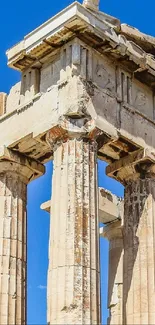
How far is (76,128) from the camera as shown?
80.6 ft

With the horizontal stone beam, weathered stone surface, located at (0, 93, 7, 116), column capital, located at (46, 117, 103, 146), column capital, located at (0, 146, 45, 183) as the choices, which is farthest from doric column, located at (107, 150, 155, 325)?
the horizontal stone beam

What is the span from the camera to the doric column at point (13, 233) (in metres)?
26.0

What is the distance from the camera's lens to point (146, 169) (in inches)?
1080

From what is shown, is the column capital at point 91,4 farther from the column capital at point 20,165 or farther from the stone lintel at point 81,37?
the column capital at point 20,165

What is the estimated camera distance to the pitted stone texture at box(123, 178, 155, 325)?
25656 mm

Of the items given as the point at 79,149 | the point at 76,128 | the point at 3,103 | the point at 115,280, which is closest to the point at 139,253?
the point at 79,149

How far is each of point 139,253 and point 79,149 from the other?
4.17 m

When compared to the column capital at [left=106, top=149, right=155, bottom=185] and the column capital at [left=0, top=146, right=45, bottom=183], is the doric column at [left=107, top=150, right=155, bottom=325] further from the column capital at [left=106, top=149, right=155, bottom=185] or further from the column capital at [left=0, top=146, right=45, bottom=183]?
the column capital at [left=0, top=146, right=45, bottom=183]

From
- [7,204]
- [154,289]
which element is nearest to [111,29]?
[7,204]

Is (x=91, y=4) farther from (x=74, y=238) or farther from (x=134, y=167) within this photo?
(x=74, y=238)

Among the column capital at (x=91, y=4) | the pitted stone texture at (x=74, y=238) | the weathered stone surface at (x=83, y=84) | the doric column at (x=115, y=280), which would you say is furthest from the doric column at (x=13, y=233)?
the doric column at (x=115, y=280)

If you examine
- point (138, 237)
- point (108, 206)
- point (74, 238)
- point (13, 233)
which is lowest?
point (74, 238)

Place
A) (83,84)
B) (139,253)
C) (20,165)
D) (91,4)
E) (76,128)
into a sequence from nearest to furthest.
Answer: (76,128) → (83,84) → (91,4) → (139,253) → (20,165)

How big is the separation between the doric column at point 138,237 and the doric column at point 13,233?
2.88 meters
